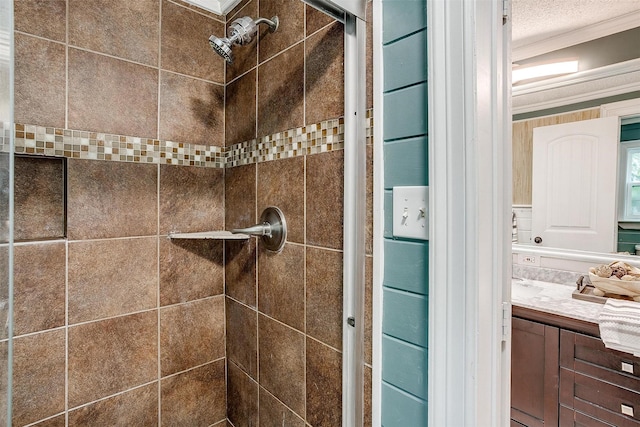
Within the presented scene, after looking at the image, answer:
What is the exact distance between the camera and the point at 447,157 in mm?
602

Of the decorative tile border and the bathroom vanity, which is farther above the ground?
the decorative tile border

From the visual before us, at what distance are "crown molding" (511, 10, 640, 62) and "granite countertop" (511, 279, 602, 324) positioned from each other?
4.95 ft

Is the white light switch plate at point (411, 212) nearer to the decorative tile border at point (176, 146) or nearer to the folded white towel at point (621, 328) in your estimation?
the decorative tile border at point (176, 146)

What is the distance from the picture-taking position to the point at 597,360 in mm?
1408

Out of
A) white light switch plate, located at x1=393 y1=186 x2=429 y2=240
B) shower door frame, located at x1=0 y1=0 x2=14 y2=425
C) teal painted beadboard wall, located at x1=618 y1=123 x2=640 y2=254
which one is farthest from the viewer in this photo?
teal painted beadboard wall, located at x1=618 y1=123 x2=640 y2=254

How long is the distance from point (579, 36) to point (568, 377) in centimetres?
195

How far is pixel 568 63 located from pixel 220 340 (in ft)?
8.50

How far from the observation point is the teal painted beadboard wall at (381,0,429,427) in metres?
0.65

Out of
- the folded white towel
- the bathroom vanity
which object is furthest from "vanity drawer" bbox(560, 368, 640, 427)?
the folded white towel

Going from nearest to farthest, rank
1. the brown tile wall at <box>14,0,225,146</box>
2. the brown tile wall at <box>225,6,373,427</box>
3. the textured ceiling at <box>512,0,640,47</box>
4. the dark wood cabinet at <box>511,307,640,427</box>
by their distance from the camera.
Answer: the brown tile wall at <box>225,6,373,427</box> → the brown tile wall at <box>14,0,225,146</box> → the dark wood cabinet at <box>511,307,640,427</box> → the textured ceiling at <box>512,0,640,47</box>

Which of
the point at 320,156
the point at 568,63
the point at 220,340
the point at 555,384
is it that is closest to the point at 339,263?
the point at 320,156

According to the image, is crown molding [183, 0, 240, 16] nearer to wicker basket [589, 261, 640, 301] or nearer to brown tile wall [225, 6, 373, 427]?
brown tile wall [225, 6, 373, 427]

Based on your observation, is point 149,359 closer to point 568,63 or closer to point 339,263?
point 339,263

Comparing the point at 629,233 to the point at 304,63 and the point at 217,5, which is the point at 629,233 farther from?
the point at 217,5
